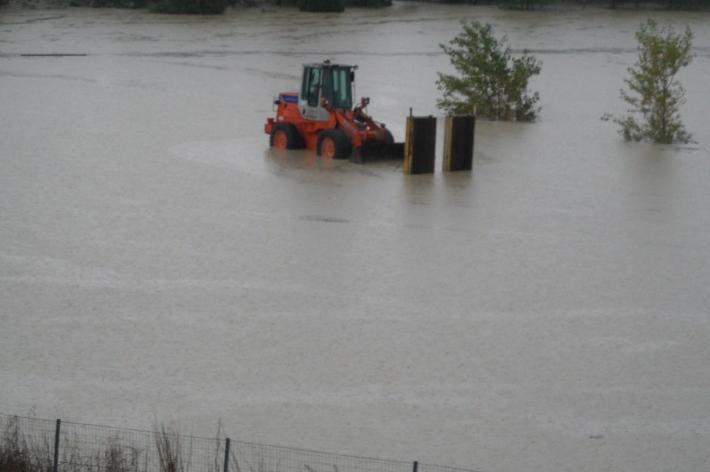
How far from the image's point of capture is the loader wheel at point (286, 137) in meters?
18.5

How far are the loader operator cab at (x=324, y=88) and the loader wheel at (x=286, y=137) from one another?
329mm

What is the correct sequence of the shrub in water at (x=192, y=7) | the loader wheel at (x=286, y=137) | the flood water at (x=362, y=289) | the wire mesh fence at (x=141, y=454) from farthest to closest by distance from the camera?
1. the shrub in water at (x=192, y=7)
2. the loader wheel at (x=286, y=137)
3. the flood water at (x=362, y=289)
4. the wire mesh fence at (x=141, y=454)

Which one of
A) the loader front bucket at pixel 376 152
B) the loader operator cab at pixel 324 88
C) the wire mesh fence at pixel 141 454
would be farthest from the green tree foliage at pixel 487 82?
the wire mesh fence at pixel 141 454

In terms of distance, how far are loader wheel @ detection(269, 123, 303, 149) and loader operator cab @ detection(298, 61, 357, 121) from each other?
12.9 inches

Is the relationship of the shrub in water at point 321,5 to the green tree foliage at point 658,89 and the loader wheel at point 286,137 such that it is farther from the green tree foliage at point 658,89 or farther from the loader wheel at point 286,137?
the loader wheel at point 286,137

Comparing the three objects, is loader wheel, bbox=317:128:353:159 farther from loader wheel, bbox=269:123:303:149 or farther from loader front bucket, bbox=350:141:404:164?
loader wheel, bbox=269:123:303:149

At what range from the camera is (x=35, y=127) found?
2036 centimetres

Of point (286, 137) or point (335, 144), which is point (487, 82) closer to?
point (286, 137)

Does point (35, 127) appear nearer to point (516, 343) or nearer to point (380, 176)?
point (380, 176)

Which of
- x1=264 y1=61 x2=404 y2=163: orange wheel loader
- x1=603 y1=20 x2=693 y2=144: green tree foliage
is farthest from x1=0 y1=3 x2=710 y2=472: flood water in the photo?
x1=603 y1=20 x2=693 y2=144: green tree foliage

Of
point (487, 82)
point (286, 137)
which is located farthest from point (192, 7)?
point (286, 137)

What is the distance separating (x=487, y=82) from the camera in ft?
77.9

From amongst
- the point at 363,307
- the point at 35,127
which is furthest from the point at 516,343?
the point at 35,127

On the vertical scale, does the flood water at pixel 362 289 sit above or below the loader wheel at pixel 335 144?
Result: below
